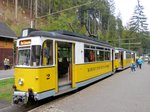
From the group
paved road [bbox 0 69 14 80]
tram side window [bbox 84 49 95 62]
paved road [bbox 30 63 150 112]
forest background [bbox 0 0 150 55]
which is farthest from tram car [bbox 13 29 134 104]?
forest background [bbox 0 0 150 55]

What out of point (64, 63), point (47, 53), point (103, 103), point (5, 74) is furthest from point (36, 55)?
point (5, 74)

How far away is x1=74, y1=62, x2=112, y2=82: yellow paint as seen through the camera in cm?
1520

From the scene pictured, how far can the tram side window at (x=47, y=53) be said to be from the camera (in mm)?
12087

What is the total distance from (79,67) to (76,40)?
146 cm

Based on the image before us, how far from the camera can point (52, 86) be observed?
1242cm

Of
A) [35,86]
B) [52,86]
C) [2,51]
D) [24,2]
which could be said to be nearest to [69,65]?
[52,86]

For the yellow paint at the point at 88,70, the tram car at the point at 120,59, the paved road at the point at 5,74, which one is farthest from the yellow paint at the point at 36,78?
the tram car at the point at 120,59

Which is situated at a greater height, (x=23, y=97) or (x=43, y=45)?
(x=43, y=45)

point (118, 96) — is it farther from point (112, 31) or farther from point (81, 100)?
point (112, 31)

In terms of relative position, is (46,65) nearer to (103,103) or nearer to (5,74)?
(103,103)

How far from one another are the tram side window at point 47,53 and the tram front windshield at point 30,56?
0.30 m

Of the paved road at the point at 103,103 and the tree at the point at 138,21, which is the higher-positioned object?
the tree at the point at 138,21

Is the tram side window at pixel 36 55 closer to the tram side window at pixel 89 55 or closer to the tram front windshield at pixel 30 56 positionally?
the tram front windshield at pixel 30 56

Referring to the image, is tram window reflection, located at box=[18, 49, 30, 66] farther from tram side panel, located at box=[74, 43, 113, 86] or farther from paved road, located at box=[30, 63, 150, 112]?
tram side panel, located at box=[74, 43, 113, 86]
